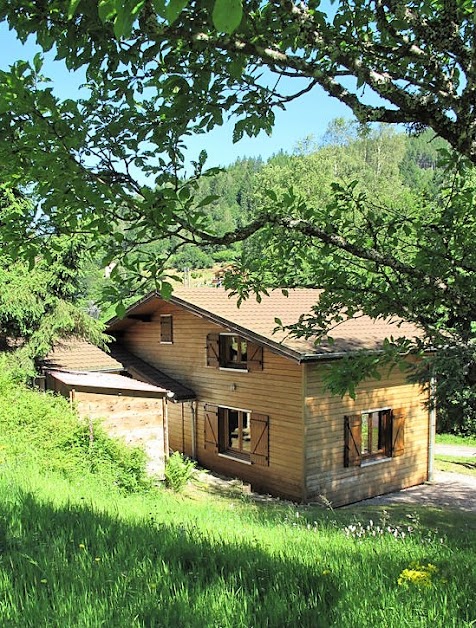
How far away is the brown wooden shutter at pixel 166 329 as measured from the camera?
19.6 metres

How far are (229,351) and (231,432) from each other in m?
2.64

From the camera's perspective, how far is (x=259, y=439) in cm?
1597

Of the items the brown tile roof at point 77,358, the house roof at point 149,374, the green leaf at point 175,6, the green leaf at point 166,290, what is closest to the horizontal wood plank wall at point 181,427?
the house roof at point 149,374

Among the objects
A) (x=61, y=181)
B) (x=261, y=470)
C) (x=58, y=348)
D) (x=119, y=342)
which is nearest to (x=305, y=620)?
(x=61, y=181)

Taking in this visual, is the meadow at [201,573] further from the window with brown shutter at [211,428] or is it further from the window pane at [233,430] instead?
the window pane at [233,430]

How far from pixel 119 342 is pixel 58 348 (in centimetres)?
464

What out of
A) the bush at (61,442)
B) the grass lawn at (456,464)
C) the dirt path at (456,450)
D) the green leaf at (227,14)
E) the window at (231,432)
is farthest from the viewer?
the dirt path at (456,450)

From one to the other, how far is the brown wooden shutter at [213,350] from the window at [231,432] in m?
1.40

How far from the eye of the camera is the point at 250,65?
4117mm

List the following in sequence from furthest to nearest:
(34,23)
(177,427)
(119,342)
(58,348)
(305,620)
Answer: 1. (119,342)
2. (177,427)
3. (58,348)
4. (34,23)
5. (305,620)

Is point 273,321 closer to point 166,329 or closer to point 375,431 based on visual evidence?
point 375,431

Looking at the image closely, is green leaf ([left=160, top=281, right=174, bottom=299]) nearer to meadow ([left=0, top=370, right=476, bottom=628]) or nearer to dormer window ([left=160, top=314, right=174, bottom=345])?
meadow ([left=0, top=370, right=476, bottom=628])

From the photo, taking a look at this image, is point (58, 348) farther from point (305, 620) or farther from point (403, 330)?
point (305, 620)

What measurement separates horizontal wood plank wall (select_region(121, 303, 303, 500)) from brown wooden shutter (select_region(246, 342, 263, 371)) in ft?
0.51
